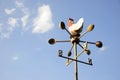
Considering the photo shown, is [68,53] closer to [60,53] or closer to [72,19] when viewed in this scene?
[60,53]

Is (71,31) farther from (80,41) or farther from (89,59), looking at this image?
(89,59)

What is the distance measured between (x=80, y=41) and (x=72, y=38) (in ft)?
1.15

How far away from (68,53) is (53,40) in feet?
2.74

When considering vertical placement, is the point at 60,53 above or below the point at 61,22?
below

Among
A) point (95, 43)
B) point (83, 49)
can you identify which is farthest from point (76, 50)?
point (95, 43)

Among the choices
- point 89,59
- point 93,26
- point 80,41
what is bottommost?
point 89,59

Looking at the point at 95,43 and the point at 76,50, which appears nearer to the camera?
the point at 76,50

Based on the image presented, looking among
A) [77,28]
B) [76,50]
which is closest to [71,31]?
[77,28]

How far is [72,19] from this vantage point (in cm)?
1159

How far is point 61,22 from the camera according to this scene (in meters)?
10.9

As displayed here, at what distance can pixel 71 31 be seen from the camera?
36.2 feet

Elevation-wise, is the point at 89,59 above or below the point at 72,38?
below

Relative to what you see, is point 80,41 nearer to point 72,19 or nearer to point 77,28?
point 77,28

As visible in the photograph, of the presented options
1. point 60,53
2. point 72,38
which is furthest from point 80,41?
point 60,53
